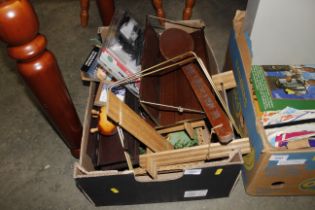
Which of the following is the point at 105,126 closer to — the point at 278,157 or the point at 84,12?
the point at 278,157

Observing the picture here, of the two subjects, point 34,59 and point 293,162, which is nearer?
point 34,59

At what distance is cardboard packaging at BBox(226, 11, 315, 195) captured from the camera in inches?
36.8

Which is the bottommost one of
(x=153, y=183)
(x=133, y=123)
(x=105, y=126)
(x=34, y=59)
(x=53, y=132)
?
(x=53, y=132)

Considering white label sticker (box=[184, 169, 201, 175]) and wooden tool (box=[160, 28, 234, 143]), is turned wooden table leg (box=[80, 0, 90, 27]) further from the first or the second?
white label sticker (box=[184, 169, 201, 175])

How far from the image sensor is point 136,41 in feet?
4.02

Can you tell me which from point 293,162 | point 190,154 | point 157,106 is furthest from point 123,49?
point 293,162

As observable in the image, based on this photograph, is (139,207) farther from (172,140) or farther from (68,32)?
(68,32)

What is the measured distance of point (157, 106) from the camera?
1.08m

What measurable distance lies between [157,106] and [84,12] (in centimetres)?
105

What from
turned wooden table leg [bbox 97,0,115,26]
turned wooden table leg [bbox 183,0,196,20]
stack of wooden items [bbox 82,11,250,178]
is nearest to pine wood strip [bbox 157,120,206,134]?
stack of wooden items [bbox 82,11,250,178]

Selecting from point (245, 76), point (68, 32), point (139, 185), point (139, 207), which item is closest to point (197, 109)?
point (245, 76)

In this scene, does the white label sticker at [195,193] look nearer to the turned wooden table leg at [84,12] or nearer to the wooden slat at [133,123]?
the wooden slat at [133,123]

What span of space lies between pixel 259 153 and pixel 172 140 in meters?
0.36

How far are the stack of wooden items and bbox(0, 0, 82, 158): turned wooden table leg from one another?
0.16 meters
